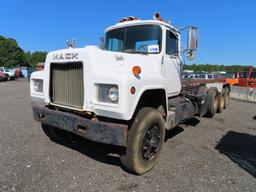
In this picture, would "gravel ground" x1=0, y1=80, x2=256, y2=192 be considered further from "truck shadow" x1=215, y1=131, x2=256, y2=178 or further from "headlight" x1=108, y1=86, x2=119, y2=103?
"headlight" x1=108, y1=86, x2=119, y2=103

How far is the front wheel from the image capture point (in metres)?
3.48

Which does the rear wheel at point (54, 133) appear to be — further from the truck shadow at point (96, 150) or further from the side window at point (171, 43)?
the side window at point (171, 43)

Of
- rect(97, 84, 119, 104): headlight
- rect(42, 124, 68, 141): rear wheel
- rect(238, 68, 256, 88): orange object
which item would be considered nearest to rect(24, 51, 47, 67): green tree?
rect(238, 68, 256, 88): orange object

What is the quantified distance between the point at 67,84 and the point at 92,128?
97cm

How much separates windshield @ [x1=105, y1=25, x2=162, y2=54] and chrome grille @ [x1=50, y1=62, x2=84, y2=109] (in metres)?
1.50

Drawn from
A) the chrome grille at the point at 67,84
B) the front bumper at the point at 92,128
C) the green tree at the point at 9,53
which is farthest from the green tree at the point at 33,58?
the front bumper at the point at 92,128

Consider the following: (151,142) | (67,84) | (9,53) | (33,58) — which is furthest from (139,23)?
(33,58)

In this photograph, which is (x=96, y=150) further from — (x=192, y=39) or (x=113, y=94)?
(x=192, y=39)

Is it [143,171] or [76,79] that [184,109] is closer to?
[143,171]

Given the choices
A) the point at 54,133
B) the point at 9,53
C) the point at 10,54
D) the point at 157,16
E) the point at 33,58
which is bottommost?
the point at 54,133

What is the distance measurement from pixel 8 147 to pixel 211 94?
6.36 m

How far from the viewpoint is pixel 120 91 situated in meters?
3.14

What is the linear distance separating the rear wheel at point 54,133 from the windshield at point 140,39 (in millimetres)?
2237

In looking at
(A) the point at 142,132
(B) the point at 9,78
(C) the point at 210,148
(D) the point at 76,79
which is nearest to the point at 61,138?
(D) the point at 76,79
